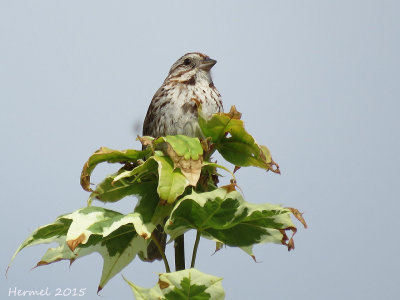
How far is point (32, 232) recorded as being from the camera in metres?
2.14

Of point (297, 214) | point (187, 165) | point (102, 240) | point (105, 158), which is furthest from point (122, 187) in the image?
point (297, 214)

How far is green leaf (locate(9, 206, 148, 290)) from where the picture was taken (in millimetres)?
2027

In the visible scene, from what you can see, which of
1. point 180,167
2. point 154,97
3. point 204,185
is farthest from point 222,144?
point 154,97

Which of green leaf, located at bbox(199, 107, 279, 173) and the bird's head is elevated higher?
the bird's head

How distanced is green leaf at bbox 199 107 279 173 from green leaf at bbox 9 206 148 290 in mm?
502

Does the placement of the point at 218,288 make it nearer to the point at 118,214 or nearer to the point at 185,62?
the point at 118,214

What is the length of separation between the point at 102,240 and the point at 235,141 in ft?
2.42

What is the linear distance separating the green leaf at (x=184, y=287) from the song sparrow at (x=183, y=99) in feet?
3.07

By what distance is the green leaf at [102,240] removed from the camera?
2.03 m

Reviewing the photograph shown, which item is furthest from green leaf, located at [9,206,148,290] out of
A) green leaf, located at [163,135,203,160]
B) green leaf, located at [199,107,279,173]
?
green leaf, located at [199,107,279,173]

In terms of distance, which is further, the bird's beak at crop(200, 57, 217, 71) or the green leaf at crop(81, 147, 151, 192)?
the bird's beak at crop(200, 57, 217, 71)

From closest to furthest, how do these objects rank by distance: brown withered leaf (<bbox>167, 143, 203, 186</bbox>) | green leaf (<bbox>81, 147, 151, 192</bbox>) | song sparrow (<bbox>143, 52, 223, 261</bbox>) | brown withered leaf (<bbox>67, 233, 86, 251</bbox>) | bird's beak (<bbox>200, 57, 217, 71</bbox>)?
brown withered leaf (<bbox>67, 233, 86, 251</bbox>) → brown withered leaf (<bbox>167, 143, 203, 186</bbox>) → green leaf (<bbox>81, 147, 151, 192</bbox>) → song sparrow (<bbox>143, 52, 223, 261</bbox>) → bird's beak (<bbox>200, 57, 217, 71</bbox>)

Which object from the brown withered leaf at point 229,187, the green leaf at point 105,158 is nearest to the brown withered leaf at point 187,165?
the brown withered leaf at point 229,187

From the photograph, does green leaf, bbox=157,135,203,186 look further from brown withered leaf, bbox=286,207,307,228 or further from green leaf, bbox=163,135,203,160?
brown withered leaf, bbox=286,207,307,228
